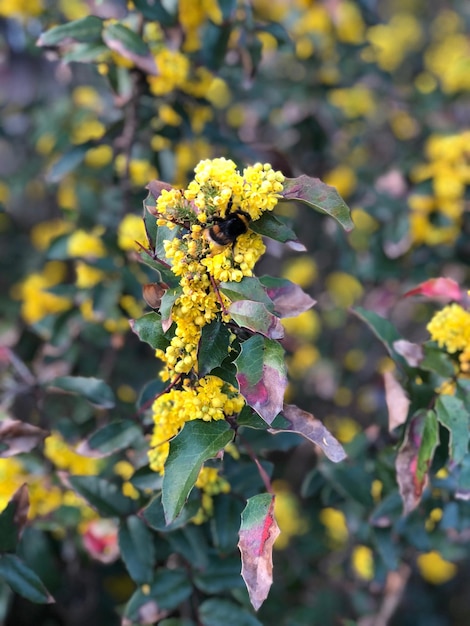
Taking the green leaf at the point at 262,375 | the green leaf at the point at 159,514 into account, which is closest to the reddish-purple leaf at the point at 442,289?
the green leaf at the point at 262,375

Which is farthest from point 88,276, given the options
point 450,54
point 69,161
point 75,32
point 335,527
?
point 450,54

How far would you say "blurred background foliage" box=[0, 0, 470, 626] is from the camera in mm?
1234

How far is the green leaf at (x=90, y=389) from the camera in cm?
107

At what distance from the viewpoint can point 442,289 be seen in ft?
3.28

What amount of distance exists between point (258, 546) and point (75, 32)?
3.03 feet

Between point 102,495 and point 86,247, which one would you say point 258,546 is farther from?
point 86,247

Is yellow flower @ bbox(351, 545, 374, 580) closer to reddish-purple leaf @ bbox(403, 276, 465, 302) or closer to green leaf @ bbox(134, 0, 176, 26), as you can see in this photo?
Answer: reddish-purple leaf @ bbox(403, 276, 465, 302)

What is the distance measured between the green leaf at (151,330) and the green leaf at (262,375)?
11 cm

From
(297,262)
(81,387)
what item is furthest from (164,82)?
(297,262)

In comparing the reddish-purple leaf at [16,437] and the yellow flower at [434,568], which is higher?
the reddish-purple leaf at [16,437]

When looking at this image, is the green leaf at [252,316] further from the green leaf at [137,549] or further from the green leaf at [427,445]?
the green leaf at [137,549]

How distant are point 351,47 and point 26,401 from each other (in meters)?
1.40

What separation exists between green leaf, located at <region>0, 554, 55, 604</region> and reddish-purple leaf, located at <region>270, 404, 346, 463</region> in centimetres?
45

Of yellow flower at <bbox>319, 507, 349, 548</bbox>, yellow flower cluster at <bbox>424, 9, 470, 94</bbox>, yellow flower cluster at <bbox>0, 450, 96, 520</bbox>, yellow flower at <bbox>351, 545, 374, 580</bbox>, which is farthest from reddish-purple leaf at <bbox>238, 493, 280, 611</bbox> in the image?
yellow flower cluster at <bbox>424, 9, 470, 94</bbox>
